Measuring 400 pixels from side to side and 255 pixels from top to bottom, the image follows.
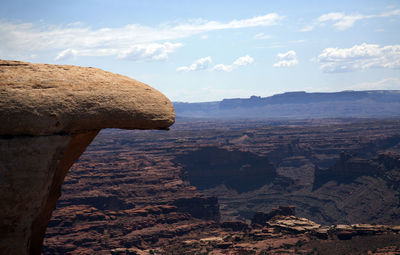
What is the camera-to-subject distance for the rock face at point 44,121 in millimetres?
7395

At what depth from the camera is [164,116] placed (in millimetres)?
8664

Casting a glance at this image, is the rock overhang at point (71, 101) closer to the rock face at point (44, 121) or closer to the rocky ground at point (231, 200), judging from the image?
the rock face at point (44, 121)

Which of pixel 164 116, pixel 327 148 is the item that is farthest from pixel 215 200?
pixel 327 148

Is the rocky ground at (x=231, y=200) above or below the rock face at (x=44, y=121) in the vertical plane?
below

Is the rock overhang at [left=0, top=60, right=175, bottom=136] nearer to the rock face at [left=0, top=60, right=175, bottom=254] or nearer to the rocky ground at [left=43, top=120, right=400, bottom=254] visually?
the rock face at [left=0, top=60, right=175, bottom=254]

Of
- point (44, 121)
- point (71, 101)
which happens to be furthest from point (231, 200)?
point (44, 121)

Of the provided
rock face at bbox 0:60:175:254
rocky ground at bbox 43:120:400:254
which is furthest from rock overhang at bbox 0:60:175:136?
rocky ground at bbox 43:120:400:254

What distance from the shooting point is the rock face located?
7.39 metres

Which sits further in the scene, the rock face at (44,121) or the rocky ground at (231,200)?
the rocky ground at (231,200)

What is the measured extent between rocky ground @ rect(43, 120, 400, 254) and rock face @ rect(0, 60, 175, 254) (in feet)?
82.4

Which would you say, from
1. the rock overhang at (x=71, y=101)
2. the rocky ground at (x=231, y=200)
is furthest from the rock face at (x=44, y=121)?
the rocky ground at (x=231, y=200)

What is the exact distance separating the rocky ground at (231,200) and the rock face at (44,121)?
25111 mm

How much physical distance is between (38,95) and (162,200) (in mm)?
50654

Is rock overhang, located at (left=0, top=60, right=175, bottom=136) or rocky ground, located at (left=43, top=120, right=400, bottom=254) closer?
rock overhang, located at (left=0, top=60, right=175, bottom=136)
